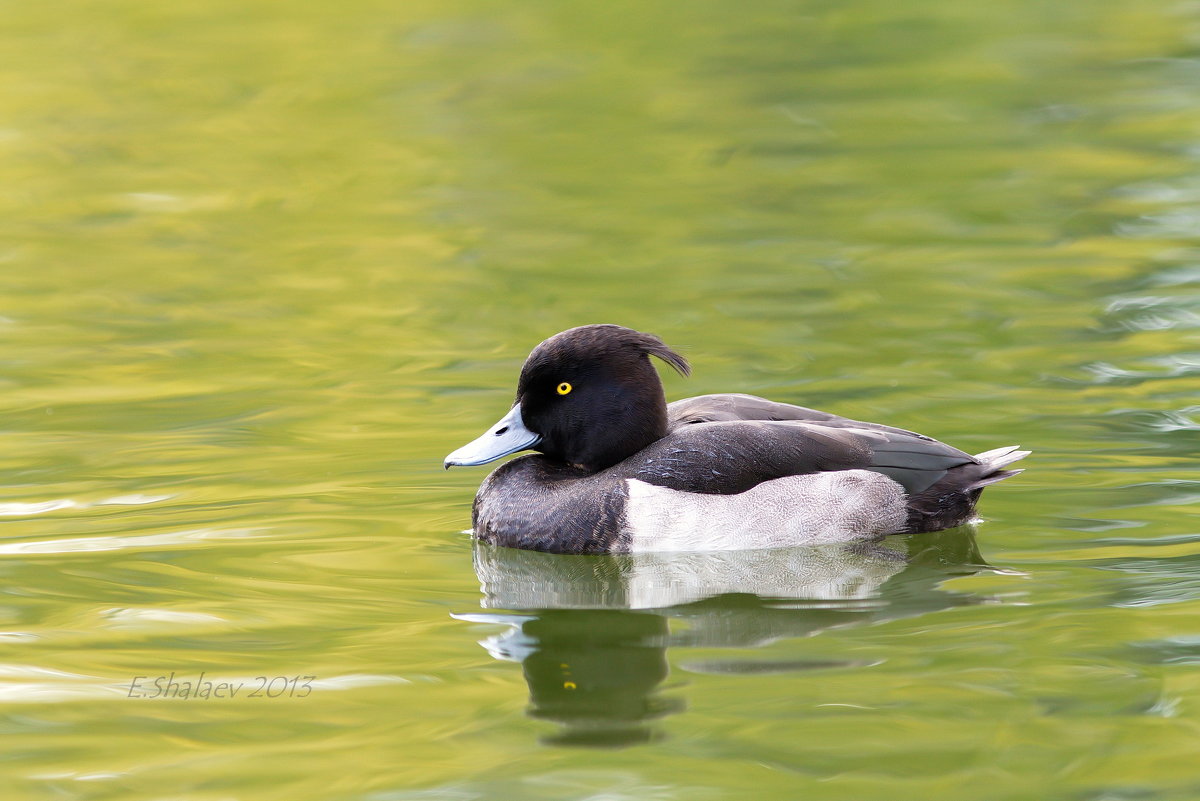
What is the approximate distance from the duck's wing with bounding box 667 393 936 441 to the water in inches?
26.9

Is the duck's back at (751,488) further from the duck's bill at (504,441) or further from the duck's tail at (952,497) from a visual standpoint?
the duck's bill at (504,441)

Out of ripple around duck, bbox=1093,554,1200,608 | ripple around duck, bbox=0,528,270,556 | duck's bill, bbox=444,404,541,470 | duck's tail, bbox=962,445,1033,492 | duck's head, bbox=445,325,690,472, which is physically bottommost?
ripple around duck, bbox=0,528,270,556

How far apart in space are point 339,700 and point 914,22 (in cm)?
1696

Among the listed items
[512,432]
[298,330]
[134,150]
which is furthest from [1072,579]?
[134,150]

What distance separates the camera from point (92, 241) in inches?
531

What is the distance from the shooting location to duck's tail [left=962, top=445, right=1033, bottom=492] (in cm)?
711

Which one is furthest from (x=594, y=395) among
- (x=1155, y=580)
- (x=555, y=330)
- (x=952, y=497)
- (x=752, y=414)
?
(x=555, y=330)

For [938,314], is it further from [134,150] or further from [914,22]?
[914,22]

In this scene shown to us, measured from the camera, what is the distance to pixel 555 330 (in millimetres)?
10562

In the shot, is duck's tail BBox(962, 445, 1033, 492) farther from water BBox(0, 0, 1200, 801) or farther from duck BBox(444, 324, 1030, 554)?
water BBox(0, 0, 1200, 801)

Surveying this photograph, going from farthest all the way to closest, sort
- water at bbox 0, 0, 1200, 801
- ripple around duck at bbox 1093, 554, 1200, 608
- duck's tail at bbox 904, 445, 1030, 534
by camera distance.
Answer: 1. duck's tail at bbox 904, 445, 1030, 534
2. ripple around duck at bbox 1093, 554, 1200, 608
3. water at bbox 0, 0, 1200, 801

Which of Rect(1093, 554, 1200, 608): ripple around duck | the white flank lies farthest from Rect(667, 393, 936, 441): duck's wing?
Rect(1093, 554, 1200, 608): ripple around duck

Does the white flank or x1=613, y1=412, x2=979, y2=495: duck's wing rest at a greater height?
x1=613, y1=412, x2=979, y2=495: duck's wing

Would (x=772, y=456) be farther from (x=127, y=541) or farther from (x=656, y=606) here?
(x=127, y=541)
